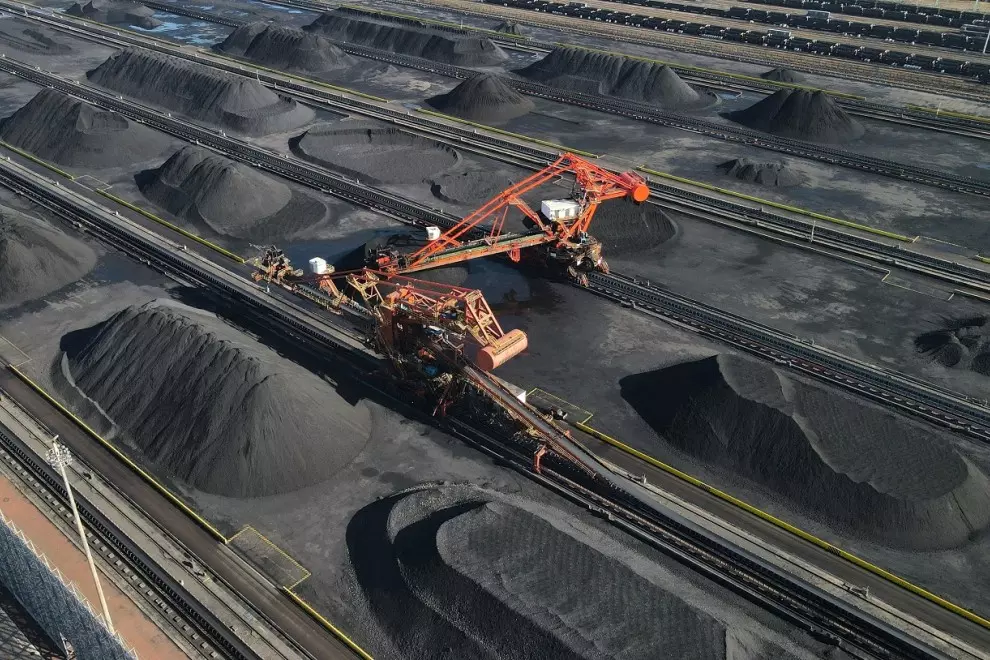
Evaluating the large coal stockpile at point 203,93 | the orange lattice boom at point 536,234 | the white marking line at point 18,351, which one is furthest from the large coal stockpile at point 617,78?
the white marking line at point 18,351

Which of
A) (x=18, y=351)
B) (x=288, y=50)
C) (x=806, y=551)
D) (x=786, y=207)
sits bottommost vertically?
(x=18, y=351)

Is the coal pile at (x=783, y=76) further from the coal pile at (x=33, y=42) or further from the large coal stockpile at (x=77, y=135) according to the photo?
the coal pile at (x=33, y=42)

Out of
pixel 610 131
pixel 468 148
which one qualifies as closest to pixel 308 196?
pixel 468 148

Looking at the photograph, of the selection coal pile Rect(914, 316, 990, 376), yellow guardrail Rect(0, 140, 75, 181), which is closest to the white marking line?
yellow guardrail Rect(0, 140, 75, 181)

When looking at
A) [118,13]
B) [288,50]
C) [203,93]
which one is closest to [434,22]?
[288,50]

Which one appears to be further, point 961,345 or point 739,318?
point 739,318

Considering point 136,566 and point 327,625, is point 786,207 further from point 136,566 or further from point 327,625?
point 136,566

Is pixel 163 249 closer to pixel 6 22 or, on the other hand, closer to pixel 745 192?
pixel 745 192

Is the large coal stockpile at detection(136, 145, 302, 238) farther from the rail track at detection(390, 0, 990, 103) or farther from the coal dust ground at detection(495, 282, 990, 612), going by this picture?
the rail track at detection(390, 0, 990, 103)
